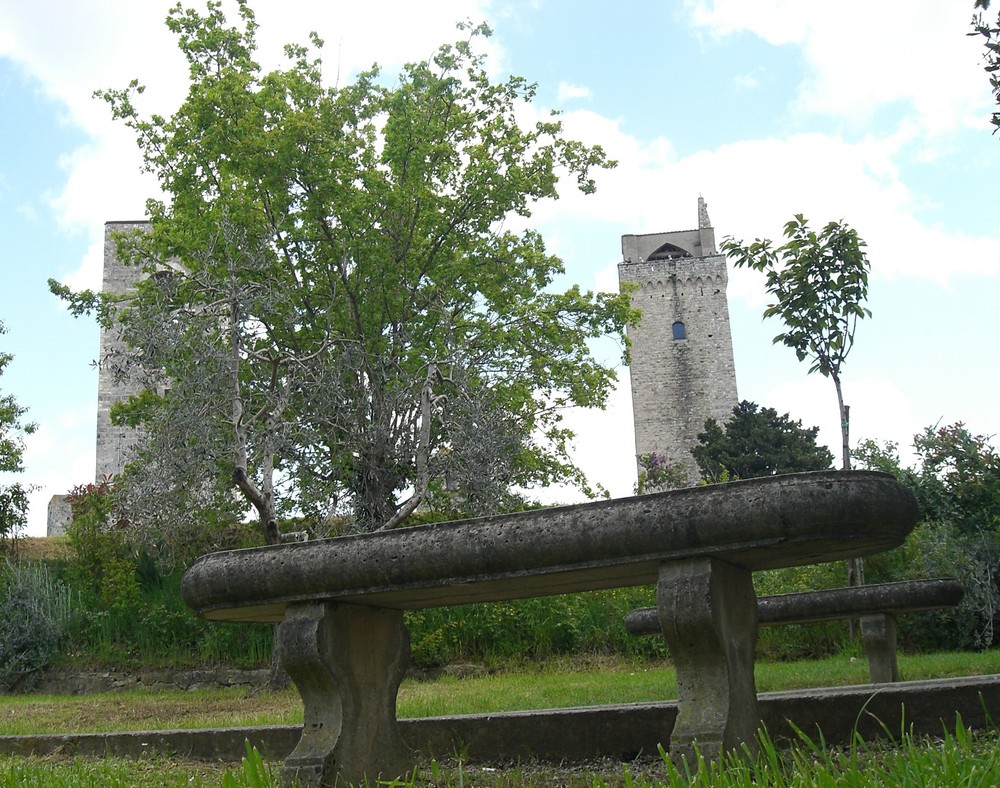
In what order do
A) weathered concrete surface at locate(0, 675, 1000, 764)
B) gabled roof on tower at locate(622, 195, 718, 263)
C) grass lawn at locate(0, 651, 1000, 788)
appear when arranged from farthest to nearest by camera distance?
gabled roof on tower at locate(622, 195, 718, 263) < weathered concrete surface at locate(0, 675, 1000, 764) < grass lawn at locate(0, 651, 1000, 788)

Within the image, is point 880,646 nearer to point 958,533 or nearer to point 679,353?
point 958,533

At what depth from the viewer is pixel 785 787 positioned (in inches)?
83.4

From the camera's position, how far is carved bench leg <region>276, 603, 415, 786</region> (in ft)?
10.5

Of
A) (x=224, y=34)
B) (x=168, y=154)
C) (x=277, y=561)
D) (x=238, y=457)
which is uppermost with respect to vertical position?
(x=224, y=34)

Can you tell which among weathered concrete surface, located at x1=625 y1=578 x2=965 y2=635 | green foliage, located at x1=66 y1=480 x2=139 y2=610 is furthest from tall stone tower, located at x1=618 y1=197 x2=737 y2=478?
weathered concrete surface, located at x1=625 y1=578 x2=965 y2=635

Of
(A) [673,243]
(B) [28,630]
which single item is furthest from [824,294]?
(A) [673,243]

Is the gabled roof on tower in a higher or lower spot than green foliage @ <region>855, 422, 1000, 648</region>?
higher

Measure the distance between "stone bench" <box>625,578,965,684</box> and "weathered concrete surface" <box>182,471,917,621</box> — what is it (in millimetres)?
2323

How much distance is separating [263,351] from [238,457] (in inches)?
59.0

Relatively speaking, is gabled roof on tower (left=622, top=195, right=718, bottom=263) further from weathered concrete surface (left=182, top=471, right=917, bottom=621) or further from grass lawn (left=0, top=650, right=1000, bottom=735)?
weathered concrete surface (left=182, top=471, right=917, bottom=621)

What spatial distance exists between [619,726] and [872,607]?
6.89 ft

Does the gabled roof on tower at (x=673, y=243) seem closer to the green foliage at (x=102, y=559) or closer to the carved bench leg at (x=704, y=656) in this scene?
the green foliage at (x=102, y=559)

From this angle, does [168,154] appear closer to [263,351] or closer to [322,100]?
[322,100]

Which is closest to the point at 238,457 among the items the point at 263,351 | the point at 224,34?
the point at 263,351
